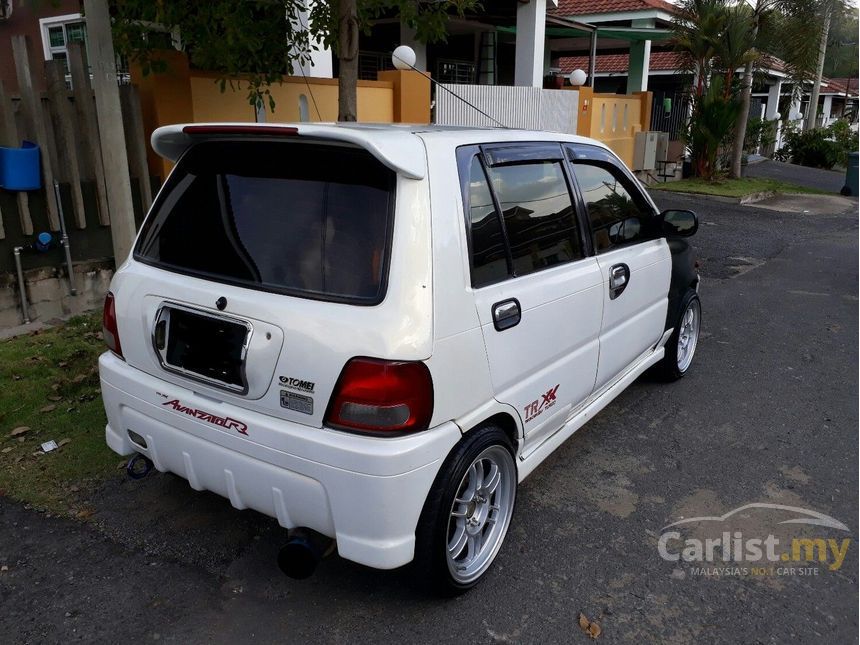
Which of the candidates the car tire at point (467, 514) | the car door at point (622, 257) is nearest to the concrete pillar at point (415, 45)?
the car door at point (622, 257)

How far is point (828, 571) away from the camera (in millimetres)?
3129

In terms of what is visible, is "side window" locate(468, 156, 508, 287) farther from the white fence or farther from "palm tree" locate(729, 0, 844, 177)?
"palm tree" locate(729, 0, 844, 177)

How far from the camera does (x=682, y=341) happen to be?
207 inches

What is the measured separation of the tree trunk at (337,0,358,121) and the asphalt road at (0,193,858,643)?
3.49 m

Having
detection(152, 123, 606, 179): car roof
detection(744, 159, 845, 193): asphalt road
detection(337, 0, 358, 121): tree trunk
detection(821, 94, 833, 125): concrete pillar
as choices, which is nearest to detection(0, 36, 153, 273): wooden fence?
detection(337, 0, 358, 121): tree trunk

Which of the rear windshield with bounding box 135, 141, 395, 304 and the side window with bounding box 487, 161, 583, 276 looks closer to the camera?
the rear windshield with bounding box 135, 141, 395, 304

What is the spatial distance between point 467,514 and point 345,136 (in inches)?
62.3

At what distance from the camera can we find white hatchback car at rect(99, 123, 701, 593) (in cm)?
242

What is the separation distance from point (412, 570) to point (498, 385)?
796 millimetres

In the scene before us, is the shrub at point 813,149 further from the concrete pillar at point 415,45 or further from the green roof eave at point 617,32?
the concrete pillar at point 415,45

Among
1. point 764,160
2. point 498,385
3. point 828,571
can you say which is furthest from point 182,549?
point 764,160

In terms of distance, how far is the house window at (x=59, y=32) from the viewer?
39.7ft

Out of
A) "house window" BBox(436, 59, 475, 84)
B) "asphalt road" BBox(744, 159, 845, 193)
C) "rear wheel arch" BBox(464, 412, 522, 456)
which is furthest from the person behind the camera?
"asphalt road" BBox(744, 159, 845, 193)

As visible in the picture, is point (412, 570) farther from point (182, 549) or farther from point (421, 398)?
point (182, 549)
